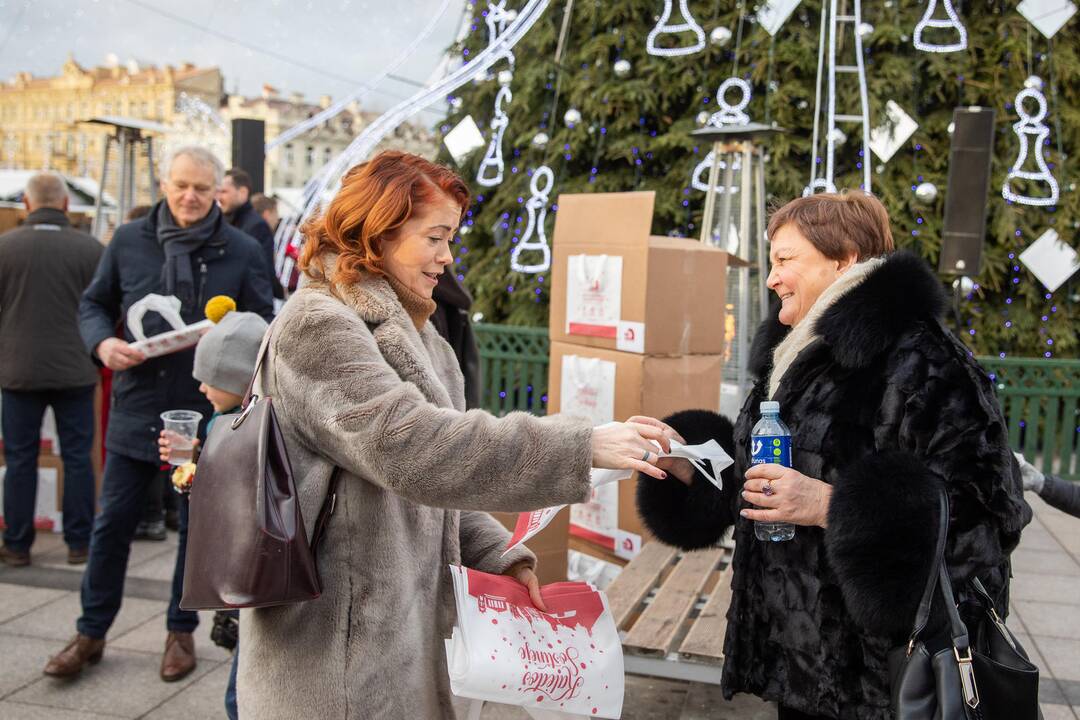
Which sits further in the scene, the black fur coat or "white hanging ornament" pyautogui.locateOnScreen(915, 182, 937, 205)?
"white hanging ornament" pyautogui.locateOnScreen(915, 182, 937, 205)

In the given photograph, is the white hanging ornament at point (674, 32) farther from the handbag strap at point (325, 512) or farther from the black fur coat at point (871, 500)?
the handbag strap at point (325, 512)

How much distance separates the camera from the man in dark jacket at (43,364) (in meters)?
4.92

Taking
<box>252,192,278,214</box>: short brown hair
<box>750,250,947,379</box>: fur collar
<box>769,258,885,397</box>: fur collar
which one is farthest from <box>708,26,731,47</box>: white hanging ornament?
<box>750,250,947,379</box>: fur collar

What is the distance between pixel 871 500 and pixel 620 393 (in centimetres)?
244

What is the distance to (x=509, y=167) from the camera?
33.3ft

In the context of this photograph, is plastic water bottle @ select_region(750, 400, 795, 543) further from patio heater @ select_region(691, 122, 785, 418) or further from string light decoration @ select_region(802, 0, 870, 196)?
string light decoration @ select_region(802, 0, 870, 196)

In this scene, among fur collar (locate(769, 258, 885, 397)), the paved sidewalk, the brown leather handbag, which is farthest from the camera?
the paved sidewalk

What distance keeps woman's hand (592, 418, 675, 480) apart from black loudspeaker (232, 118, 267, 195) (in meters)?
7.40

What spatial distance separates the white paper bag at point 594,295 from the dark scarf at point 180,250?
1.59 meters

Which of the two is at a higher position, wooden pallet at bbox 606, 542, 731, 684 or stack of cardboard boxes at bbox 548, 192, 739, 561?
stack of cardboard boxes at bbox 548, 192, 739, 561

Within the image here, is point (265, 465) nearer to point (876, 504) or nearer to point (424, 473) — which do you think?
point (424, 473)

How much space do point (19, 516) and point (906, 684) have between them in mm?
4599

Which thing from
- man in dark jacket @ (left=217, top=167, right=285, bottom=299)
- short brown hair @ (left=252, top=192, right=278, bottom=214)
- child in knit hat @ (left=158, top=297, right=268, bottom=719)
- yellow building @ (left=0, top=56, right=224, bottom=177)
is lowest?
child in knit hat @ (left=158, top=297, right=268, bottom=719)

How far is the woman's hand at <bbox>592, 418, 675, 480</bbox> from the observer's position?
1.71m
